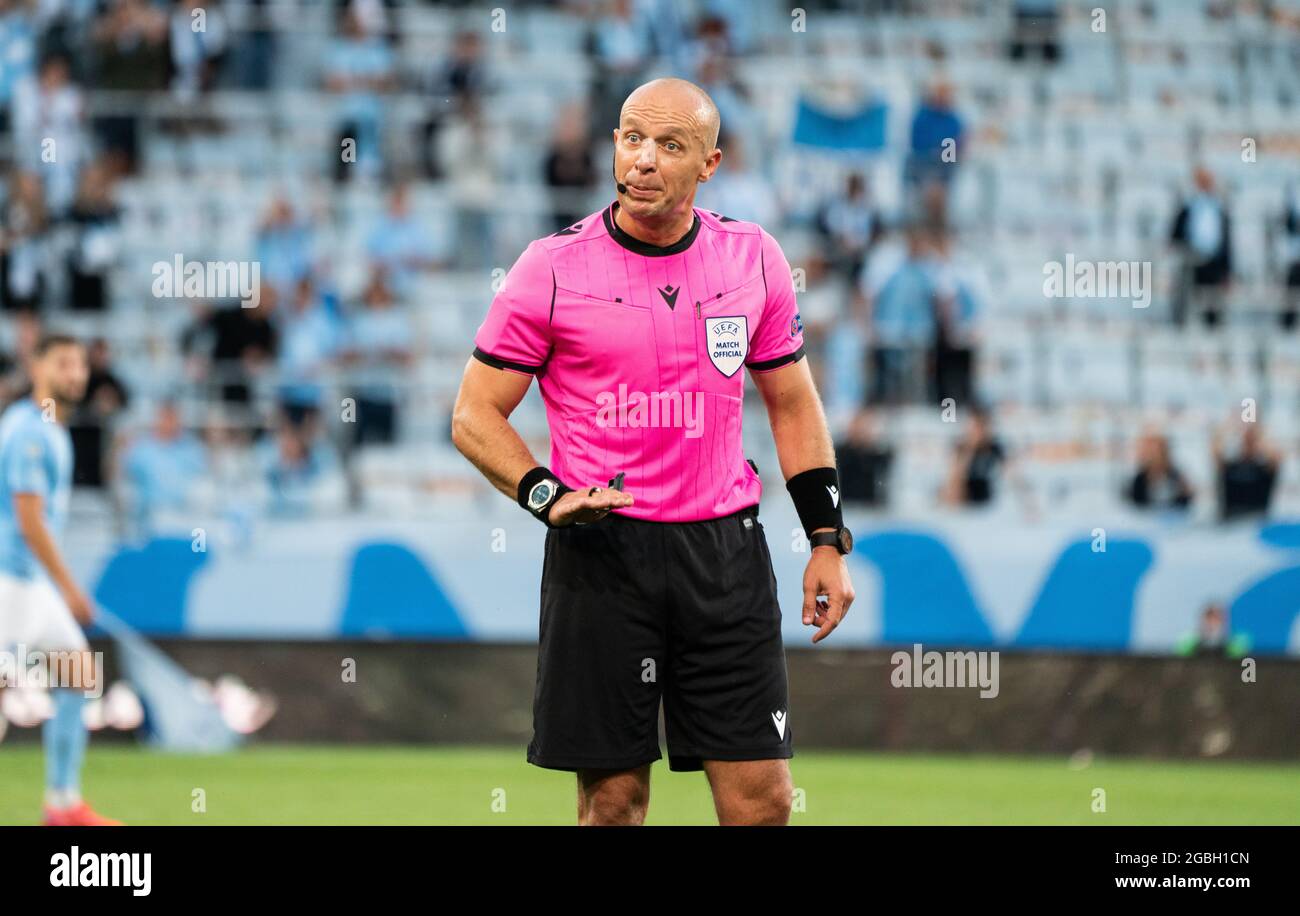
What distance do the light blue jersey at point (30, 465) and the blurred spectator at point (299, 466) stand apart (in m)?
3.60

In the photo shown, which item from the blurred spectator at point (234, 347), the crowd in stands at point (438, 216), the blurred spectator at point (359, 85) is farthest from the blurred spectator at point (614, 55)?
the blurred spectator at point (234, 347)

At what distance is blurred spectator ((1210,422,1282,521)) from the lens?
12203 mm

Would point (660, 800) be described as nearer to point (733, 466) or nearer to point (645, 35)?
point (733, 466)

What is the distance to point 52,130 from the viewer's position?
584 inches

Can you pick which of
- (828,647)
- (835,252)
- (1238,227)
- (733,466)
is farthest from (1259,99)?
(733,466)

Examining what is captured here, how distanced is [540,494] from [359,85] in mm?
11218

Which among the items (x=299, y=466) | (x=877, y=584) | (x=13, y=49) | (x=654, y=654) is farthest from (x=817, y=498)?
(x=13, y=49)

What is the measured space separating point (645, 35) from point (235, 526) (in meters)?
5.48

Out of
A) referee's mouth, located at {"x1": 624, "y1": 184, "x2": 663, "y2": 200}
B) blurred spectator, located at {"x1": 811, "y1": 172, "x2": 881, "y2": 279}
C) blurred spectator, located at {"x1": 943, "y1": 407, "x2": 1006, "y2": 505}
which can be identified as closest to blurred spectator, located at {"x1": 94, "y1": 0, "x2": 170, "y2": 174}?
blurred spectator, located at {"x1": 811, "y1": 172, "x2": 881, "y2": 279}

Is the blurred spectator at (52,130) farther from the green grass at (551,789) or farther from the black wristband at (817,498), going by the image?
the black wristband at (817,498)

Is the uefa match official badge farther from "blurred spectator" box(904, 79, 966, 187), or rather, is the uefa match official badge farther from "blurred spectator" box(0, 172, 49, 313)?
"blurred spectator" box(0, 172, 49, 313)

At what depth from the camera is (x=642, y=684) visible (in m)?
4.96

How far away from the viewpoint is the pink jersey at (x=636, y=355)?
495 centimetres

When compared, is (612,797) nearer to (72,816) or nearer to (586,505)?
(586,505)
